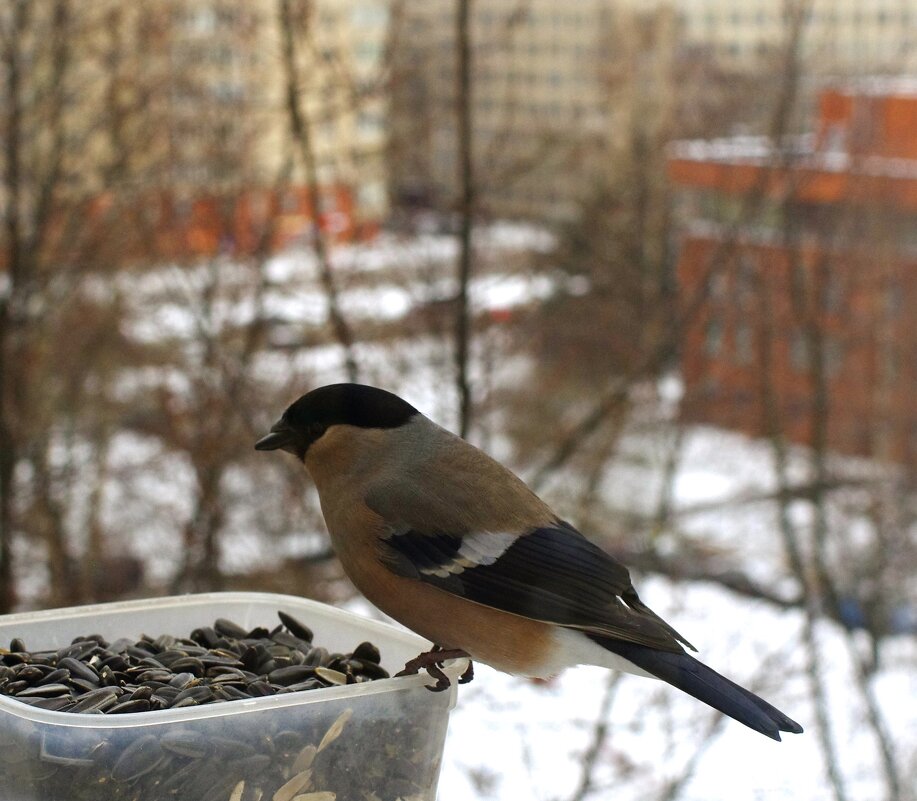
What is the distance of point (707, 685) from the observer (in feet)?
4.31

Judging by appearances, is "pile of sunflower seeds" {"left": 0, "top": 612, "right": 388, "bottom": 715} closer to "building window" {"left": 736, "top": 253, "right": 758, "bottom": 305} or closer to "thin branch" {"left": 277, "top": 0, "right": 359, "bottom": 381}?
"thin branch" {"left": 277, "top": 0, "right": 359, "bottom": 381}

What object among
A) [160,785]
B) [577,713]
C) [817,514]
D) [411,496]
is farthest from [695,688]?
[817,514]

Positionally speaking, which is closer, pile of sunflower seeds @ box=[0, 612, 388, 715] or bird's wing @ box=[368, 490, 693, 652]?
pile of sunflower seeds @ box=[0, 612, 388, 715]

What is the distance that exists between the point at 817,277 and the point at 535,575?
5.21 metres

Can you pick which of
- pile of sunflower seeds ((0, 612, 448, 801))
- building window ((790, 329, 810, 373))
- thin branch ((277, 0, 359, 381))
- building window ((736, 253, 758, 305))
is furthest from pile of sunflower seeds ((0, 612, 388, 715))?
building window ((790, 329, 810, 373))

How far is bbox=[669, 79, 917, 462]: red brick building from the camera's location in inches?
231

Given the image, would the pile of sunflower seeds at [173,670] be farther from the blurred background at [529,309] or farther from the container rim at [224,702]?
the blurred background at [529,309]

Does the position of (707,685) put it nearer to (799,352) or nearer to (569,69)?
(569,69)

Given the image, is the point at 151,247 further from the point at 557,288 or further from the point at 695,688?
the point at 695,688

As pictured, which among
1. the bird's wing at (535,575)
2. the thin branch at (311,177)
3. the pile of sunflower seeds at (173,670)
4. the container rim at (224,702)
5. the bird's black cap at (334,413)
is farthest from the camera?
the thin branch at (311,177)

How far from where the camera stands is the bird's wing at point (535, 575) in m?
1.42

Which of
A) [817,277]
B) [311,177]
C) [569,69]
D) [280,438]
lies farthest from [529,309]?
[280,438]

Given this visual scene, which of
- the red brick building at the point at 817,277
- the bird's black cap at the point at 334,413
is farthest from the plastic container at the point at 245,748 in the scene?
the red brick building at the point at 817,277

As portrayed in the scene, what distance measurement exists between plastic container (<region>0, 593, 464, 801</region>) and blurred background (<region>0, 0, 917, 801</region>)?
2554mm
